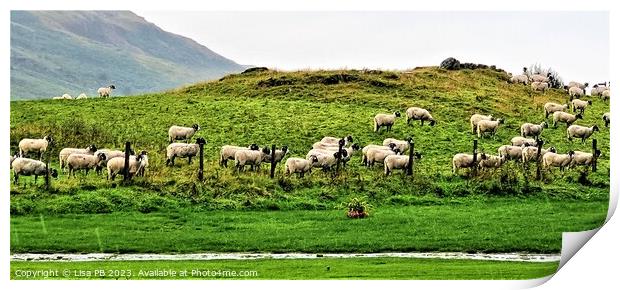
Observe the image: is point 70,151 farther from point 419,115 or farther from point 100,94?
point 419,115

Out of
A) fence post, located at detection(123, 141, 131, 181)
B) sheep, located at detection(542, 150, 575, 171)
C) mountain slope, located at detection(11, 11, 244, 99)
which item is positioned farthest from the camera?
sheep, located at detection(542, 150, 575, 171)

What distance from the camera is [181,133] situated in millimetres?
39594

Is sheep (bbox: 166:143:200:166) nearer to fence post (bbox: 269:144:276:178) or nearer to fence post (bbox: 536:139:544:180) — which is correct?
fence post (bbox: 269:144:276:178)

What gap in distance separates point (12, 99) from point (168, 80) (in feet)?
24.8

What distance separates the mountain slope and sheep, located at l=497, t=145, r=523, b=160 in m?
10.5

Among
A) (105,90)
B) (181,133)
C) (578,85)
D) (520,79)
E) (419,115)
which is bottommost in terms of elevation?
(181,133)

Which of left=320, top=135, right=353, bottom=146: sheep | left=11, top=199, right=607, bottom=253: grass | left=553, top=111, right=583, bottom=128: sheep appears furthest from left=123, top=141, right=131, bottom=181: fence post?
left=553, top=111, right=583, bottom=128: sheep

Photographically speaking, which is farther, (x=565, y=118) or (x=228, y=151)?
(x=565, y=118)

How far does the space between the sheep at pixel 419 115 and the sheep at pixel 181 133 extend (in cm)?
856

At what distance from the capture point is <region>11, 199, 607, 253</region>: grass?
3092 cm

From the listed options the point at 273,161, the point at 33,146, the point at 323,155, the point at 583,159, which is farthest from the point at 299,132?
the point at 583,159

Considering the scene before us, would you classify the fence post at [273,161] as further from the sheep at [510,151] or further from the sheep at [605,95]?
the sheep at [605,95]

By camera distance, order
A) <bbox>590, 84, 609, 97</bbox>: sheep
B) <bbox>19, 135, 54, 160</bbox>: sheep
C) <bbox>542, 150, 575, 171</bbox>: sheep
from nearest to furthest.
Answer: <bbox>19, 135, 54, 160</bbox>: sheep, <bbox>542, 150, 575, 171</bbox>: sheep, <bbox>590, 84, 609, 97</bbox>: sheep

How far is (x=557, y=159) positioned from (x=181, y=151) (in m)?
13.3
